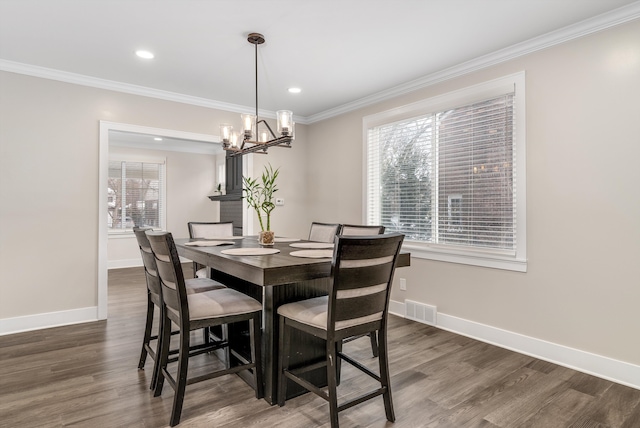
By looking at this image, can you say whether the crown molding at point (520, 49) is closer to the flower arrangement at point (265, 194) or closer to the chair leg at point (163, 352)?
the flower arrangement at point (265, 194)

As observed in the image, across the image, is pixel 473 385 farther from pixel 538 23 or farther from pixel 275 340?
pixel 538 23

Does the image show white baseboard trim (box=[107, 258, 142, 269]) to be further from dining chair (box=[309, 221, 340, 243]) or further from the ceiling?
dining chair (box=[309, 221, 340, 243])

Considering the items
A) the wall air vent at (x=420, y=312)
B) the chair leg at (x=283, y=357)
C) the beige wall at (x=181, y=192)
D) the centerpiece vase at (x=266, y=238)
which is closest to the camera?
the chair leg at (x=283, y=357)

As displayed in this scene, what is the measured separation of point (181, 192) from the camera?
24.6 feet

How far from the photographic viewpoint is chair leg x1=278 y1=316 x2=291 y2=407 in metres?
2.03

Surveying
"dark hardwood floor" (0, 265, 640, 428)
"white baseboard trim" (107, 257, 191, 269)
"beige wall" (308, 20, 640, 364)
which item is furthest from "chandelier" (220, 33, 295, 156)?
"white baseboard trim" (107, 257, 191, 269)

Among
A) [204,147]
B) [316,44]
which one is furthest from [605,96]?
[204,147]

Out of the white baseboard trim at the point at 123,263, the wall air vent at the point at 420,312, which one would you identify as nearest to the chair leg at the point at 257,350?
the wall air vent at the point at 420,312

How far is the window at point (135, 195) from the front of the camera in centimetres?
695

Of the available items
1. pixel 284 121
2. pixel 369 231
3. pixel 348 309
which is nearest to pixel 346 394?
pixel 348 309

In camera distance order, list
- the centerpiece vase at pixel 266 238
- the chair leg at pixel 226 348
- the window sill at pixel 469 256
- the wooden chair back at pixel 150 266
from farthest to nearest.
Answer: the window sill at pixel 469 256 → the centerpiece vase at pixel 266 238 → the chair leg at pixel 226 348 → the wooden chair back at pixel 150 266

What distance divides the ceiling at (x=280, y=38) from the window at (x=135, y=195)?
143 inches

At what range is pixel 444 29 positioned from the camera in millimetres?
2666

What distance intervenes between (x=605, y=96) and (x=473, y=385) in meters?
2.23
